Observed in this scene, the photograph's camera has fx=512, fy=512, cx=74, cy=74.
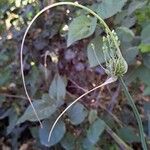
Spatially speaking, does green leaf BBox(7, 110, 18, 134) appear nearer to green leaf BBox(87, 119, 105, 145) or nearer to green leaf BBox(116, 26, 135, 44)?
green leaf BBox(87, 119, 105, 145)

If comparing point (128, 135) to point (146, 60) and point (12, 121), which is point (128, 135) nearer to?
point (146, 60)

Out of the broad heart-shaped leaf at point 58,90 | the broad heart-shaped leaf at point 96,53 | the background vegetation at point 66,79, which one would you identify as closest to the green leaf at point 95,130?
the background vegetation at point 66,79

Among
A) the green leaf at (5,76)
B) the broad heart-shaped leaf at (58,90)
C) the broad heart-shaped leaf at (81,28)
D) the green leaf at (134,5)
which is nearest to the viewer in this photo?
the broad heart-shaped leaf at (81,28)

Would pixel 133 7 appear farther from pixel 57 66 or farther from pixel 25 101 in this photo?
pixel 25 101

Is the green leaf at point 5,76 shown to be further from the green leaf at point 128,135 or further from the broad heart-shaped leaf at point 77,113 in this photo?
the green leaf at point 128,135

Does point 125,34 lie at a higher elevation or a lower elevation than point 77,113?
higher

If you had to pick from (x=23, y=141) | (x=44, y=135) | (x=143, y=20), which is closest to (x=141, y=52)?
(x=143, y=20)

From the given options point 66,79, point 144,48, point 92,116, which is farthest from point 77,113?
point 144,48
